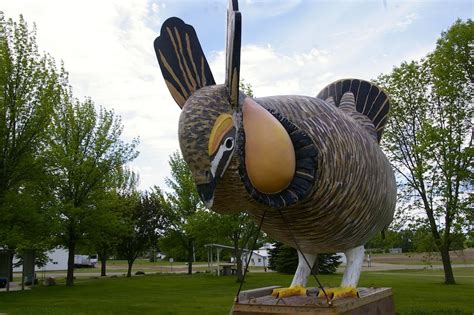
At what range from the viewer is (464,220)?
17750 millimetres

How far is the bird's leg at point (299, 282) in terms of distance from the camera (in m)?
4.88

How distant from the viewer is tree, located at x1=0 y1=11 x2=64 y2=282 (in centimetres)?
1627

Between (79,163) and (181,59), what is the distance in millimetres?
19624

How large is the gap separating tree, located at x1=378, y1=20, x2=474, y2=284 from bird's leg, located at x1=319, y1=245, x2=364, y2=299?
45.5ft

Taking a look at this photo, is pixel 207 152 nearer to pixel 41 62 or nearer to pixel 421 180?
pixel 41 62

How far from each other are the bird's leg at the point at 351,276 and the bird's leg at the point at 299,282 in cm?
24

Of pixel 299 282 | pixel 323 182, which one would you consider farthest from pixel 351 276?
pixel 323 182

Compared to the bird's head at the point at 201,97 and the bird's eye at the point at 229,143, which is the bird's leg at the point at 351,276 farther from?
the bird's eye at the point at 229,143

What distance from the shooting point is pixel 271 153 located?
3246 mm

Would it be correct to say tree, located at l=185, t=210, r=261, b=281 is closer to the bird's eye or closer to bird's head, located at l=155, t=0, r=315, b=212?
bird's head, located at l=155, t=0, r=315, b=212

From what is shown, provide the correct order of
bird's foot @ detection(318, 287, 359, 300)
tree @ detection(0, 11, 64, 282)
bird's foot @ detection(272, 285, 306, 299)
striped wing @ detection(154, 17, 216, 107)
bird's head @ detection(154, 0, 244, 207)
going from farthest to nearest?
1. tree @ detection(0, 11, 64, 282)
2. bird's foot @ detection(272, 285, 306, 299)
3. bird's foot @ detection(318, 287, 359, 300)
4. striped wing @ detection(154, 17, 216, 107)
5. bird's head @ detection(154, 0, 244, 207)

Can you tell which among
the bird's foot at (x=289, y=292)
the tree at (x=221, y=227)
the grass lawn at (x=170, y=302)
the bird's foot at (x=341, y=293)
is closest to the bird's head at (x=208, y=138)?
the bird's foot at (x=341, y=293)

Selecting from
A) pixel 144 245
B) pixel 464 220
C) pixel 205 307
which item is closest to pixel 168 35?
pixel 205 307

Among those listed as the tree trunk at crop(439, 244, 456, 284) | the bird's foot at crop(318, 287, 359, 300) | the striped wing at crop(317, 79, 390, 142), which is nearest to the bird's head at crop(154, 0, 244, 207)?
the bird's foot at crop(318, 287, 359, 300)
